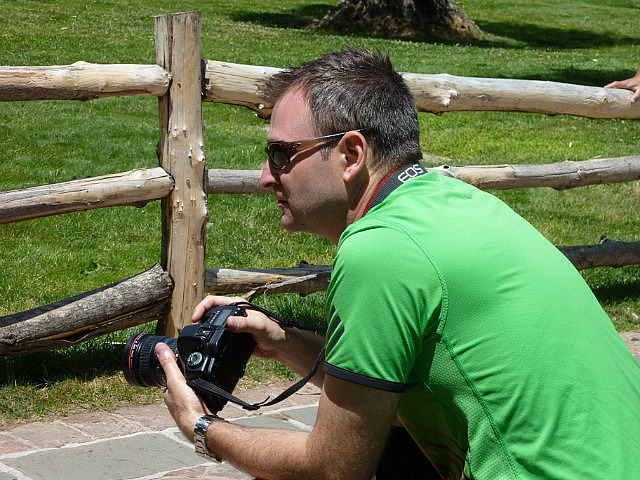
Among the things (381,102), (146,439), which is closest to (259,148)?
(146,439)

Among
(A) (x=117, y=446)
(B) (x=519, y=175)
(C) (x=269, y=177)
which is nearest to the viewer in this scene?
(C) (x=269, y=177)

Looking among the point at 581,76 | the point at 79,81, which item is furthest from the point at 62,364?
the point at 581,76

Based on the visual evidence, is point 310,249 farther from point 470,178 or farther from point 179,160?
point 179,160

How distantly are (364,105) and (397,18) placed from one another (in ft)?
70.0

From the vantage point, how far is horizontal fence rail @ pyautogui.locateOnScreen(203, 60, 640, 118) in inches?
168

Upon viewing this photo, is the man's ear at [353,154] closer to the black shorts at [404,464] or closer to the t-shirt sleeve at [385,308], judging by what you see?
the t-shirt sleeve at [385,308]

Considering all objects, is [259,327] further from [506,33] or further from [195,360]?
[506,33]

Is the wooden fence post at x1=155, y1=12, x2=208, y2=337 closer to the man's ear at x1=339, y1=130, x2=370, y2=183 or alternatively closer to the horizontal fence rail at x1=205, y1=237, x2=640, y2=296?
the horizontal fence rail at x1=205, y1=237, x2=640, y2=296

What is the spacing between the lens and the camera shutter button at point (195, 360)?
215 centimetres

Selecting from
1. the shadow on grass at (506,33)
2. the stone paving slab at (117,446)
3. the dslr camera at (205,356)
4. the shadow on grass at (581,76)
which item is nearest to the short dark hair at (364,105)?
the dslr camera at (205,356)

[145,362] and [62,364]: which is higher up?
[145,362]

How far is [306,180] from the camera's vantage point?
2.16 m

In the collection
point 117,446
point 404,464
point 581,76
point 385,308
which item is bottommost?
point 117,446

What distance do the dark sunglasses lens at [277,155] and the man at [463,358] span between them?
0.66 ft
